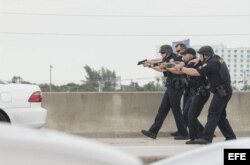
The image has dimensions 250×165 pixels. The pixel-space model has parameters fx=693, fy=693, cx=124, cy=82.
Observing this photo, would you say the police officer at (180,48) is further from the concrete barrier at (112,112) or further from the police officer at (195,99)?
the concrete barrier at (112,112)

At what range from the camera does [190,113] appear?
1050 cm

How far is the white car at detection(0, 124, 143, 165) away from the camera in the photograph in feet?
6.91

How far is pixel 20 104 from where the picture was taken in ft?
33.0

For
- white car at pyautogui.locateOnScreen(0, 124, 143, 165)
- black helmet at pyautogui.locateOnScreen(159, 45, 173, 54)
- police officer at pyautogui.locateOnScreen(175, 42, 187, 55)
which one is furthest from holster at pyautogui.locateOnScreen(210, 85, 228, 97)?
white car at pyautogui.locateOnScreen(0, 124, 143, 165)

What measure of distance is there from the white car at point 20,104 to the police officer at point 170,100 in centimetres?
197

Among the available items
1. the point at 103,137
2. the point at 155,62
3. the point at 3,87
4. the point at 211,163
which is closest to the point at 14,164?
the point at 211,163

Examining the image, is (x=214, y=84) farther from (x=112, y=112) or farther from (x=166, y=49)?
(x=112, y=112)

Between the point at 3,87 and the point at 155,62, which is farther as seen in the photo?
the point at 155,62

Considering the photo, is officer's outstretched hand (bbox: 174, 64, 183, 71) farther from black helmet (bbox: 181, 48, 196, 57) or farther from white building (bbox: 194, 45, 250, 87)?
white building (bbox: 194, 45, 250, 87)

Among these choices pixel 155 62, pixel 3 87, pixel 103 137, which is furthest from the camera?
pixel 103 137

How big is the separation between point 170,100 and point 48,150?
30.1 feet

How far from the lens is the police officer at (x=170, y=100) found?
36.5ft

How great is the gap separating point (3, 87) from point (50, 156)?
7920 millimetres

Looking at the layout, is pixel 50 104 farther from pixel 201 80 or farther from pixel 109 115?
pixel 201 80
